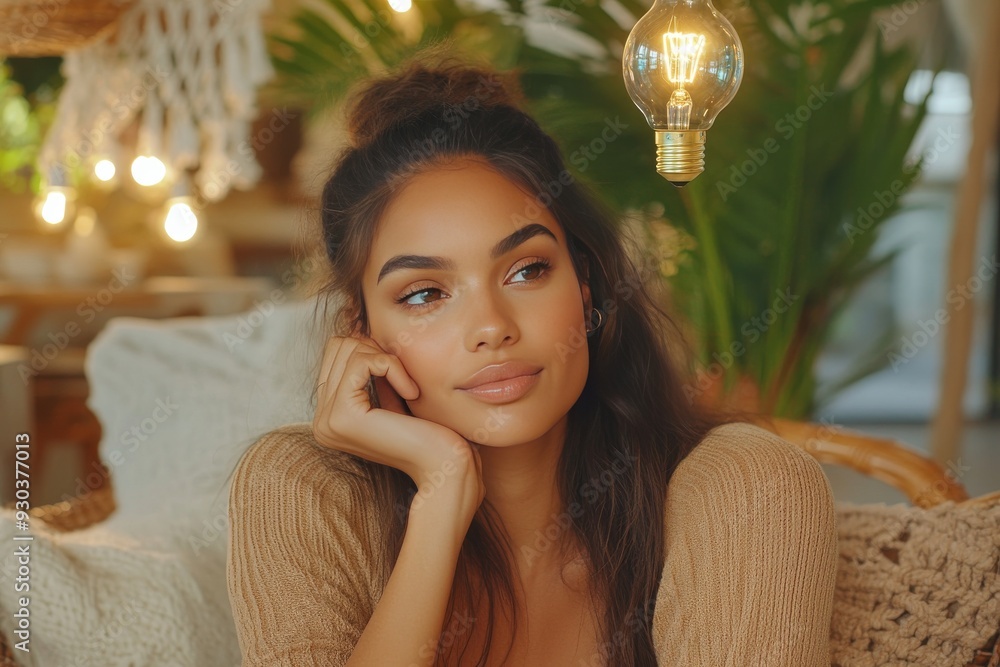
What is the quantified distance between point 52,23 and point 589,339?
1.31 meters

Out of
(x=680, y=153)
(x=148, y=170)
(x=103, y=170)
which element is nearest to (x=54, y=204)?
(x=103, y=170)

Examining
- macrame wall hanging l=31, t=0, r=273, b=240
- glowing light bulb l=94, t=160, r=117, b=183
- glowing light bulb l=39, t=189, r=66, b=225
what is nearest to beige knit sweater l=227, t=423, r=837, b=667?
macrame wall hanging l=31, t=0, r=273, b=240

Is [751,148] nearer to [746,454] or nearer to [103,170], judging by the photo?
[746,454]

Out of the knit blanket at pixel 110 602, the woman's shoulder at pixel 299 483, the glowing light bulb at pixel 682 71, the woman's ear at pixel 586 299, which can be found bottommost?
the knit blanket at pixel 110 602

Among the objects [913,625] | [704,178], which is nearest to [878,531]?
[913,625]

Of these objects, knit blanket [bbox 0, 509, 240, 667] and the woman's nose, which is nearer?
the woman's nose

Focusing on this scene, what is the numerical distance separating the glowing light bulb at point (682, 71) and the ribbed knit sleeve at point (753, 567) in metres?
0.71

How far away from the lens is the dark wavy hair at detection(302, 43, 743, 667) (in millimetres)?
1632

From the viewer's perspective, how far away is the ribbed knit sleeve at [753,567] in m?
1.38

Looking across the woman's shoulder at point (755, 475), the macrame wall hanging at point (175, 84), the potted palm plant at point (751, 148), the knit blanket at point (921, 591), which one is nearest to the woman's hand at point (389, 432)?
the woman's shoulder at point (755, 475)

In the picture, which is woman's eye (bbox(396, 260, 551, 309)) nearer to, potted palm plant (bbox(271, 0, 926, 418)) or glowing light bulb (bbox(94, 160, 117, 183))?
potted palm plant (bbox(271, 0, 926, 418))

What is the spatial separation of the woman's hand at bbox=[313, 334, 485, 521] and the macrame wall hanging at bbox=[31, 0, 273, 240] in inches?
59.5

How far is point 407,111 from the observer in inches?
66.1

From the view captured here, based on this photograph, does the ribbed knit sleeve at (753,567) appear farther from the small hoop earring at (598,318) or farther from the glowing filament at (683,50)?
the glowing filament at (683,50)
